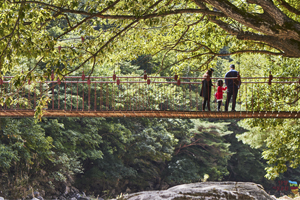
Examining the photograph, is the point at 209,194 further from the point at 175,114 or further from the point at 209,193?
the point at 175,114

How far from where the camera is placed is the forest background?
4457 mm

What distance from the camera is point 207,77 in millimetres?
6953

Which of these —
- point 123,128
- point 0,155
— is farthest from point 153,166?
point 0,155

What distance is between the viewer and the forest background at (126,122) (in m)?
4.46

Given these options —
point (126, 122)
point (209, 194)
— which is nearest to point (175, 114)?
point (209, 194)

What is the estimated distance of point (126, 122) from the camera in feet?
63.0

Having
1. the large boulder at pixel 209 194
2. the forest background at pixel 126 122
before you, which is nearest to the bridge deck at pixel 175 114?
the forest background at pixel 126 122

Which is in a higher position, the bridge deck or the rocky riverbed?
the bridge deck

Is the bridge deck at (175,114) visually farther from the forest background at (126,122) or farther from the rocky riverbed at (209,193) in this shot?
the rocky riverbed at (209,193)

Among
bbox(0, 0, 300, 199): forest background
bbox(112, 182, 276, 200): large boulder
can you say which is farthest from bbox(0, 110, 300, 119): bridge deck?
bbox(112, 182, 276, 200): large boulder

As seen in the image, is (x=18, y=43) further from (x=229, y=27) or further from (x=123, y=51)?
(x=123, y=51)

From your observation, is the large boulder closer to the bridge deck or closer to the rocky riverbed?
the rocky riverbed

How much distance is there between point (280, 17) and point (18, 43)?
120 inches

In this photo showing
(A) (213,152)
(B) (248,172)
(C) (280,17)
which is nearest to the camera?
(C) (280,17)
